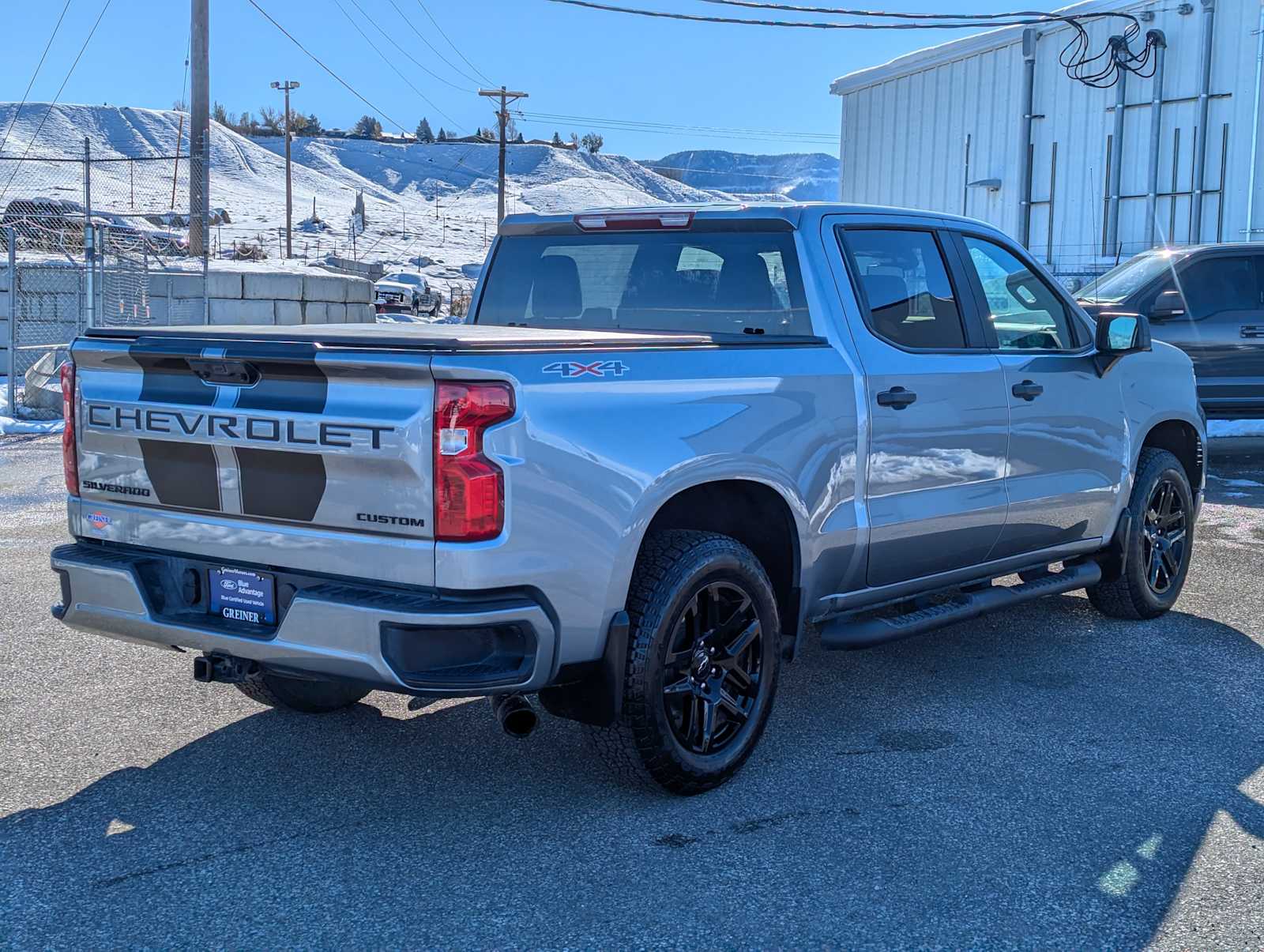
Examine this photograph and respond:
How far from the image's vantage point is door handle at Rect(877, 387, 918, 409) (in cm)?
484

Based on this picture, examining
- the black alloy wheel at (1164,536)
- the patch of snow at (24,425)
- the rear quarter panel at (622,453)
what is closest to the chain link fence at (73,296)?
the patch of snow at (24,425)

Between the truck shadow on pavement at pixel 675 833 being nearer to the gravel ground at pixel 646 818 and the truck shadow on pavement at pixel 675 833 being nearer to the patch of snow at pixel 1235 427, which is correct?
the gravel ground at pixel 646 818

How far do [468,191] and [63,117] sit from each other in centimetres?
3674

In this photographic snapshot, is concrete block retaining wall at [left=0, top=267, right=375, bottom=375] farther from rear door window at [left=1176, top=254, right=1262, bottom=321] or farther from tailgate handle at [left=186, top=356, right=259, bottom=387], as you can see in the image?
tailgate handle at [left=186, top=356, right=259, bottom=387]

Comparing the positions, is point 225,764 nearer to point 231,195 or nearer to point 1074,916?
point 1074,916

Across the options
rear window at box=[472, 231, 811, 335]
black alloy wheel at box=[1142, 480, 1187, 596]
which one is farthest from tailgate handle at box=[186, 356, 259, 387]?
black alloy wheel at box=[1142, 480, 1187, 596]

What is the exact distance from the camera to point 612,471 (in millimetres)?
3828

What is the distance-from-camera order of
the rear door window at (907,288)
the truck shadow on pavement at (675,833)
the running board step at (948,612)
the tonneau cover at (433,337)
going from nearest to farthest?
1. the truck shadow on pavement at (675,833)
2. the tonneau cover at (433,337)
3. the running board step at (948,612)
4. the rear door window at (907,288)

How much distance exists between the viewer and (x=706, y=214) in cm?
516

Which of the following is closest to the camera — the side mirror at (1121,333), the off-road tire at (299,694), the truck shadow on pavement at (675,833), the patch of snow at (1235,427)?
the truck shadow on pavement at (675,833)

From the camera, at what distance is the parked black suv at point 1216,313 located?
39.4 ft

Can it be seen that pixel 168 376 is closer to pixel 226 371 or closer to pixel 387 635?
pixel 226 371

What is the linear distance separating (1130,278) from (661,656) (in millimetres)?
9781

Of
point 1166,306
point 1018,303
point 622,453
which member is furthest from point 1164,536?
point 1166,306
